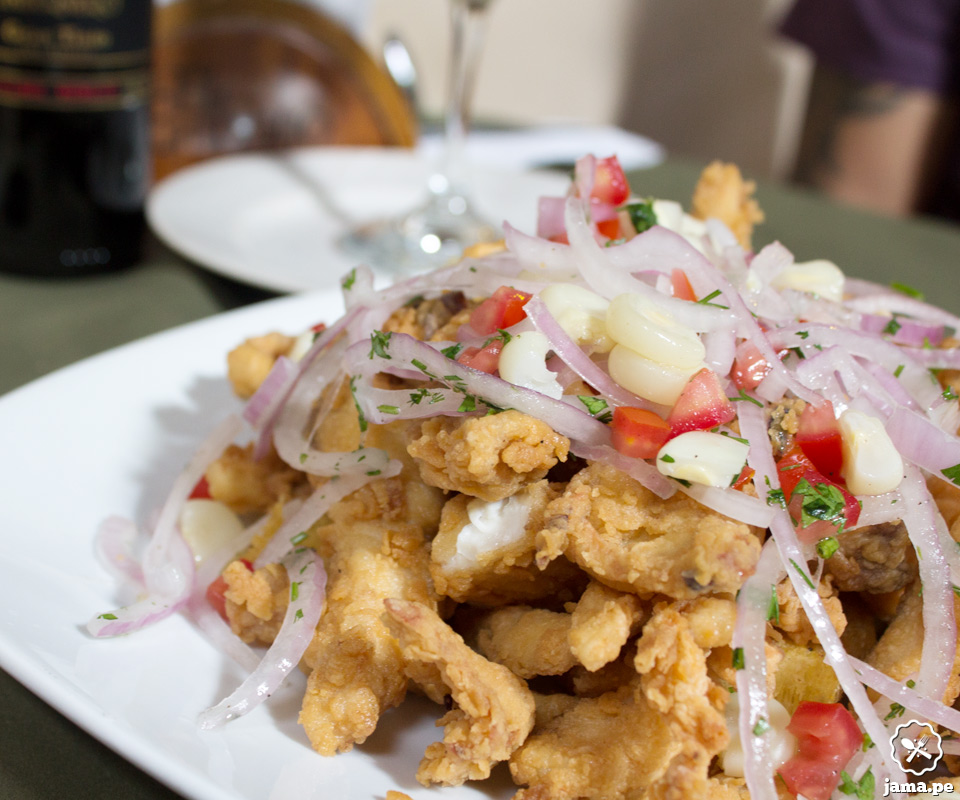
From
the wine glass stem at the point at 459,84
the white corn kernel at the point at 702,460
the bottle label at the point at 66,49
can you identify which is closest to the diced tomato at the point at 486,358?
the white corn kernel at the point at 702,460

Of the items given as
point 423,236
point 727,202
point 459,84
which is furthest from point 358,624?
point 459,84

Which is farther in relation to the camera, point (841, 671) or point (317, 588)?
point (317, 588)

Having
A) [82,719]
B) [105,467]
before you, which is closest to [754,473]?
[82,719]

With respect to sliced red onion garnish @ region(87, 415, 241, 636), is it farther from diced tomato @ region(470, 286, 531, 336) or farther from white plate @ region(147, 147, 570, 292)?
white plate @ region(147, 147, 570, 292)

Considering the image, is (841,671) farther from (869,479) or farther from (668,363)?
(668,363)

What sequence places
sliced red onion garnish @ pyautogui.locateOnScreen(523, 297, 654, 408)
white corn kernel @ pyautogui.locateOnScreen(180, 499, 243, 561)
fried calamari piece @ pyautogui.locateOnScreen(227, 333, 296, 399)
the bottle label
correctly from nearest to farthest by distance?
sliced red onion garnish @ pyautogui.locateOnScreen(523, 297, 654, 408), white corn kernel @ pyautogui.locateOnScreen(180, 499, 243, 561), fried calamari piece @ pyautogui.locateOnScreen(227, 333, 296, 399), the bottle label

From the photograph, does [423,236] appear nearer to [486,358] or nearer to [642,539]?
[486,358]

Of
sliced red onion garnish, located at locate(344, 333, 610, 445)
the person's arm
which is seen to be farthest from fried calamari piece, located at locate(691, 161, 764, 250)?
the person's arm
